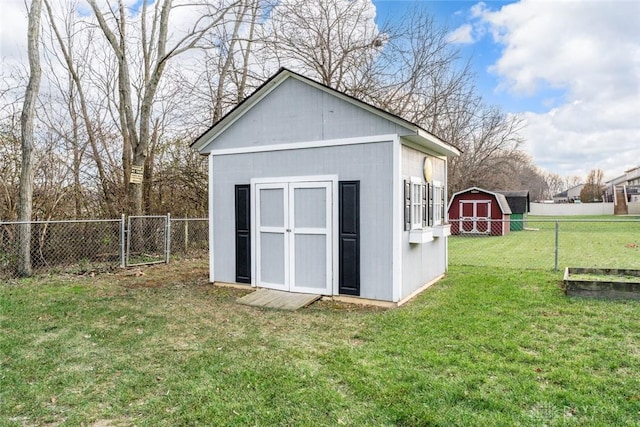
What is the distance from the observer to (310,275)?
6.02 metres

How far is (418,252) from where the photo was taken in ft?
20.9

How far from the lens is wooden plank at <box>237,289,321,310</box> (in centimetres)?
548

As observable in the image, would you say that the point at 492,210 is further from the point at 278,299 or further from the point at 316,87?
the point at 278,299

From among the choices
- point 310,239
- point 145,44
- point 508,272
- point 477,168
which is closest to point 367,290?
point 310,239

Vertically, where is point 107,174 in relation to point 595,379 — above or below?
above

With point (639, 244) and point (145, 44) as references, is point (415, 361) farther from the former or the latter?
point (639, 244)

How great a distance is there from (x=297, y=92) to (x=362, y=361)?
4229mm

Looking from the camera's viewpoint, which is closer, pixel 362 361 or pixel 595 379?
pixel 595 379

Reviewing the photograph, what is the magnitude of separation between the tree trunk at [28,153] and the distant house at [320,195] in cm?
321

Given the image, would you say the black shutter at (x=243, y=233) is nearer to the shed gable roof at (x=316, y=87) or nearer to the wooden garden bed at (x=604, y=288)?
the shed gable roof at (x=316, y=87)

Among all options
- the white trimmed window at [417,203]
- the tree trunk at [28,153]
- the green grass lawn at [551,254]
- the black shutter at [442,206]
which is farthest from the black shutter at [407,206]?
the tree trunk at [28,153]

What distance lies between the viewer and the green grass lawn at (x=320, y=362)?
2611 mm

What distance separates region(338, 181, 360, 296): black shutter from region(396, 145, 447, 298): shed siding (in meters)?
0.65

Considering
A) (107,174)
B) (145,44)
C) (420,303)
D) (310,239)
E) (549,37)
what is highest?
(145,44)
